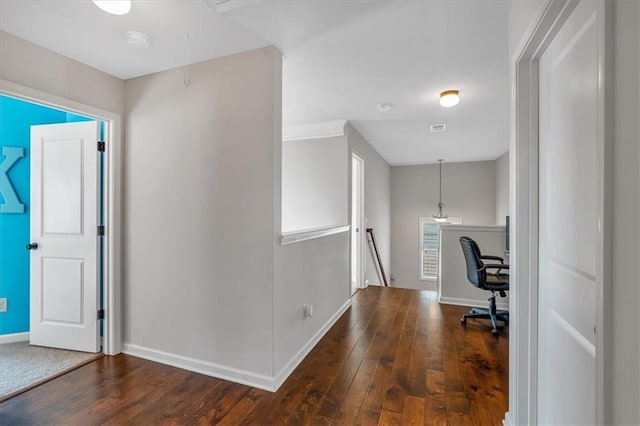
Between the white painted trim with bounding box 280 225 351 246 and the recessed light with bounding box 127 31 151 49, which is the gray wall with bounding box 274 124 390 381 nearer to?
the white painted trim with bounding box 280 225 351 246

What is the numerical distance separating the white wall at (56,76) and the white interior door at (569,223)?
2.97 meters

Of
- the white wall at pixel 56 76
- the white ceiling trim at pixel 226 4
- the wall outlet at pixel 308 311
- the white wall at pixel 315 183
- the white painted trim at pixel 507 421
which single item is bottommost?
the white painted trim at pixel 507 421

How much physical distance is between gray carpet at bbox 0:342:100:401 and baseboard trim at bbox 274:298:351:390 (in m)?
1.63

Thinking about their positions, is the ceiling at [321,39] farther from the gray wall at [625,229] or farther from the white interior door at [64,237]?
the gray wall at [625,229]

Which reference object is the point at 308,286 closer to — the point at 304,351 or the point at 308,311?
the point at 308,311

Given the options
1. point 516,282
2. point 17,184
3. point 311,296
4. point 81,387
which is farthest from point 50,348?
point 516,282

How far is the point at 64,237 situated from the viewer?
2.54 m

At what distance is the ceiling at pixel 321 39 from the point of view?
1658mm

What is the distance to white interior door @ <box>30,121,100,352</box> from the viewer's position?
248 centimetres

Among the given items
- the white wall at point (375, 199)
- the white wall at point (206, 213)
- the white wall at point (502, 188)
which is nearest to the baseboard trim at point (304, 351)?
the white wall at point (206, 213)

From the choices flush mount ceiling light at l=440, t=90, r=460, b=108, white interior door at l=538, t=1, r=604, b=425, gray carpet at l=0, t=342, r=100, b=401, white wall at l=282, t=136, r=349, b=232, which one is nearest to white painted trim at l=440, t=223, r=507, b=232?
white wall at l=282, t=136, r=349, b=232

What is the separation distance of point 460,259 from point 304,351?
2541 mm

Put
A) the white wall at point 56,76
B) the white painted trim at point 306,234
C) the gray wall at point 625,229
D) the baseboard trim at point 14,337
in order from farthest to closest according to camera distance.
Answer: the baseboard trim at point 14,337 → the white painted trim at point 306,234 → the white wall at point 56,76 → the gray wall at point 625,229

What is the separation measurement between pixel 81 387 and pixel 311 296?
5.81ft
